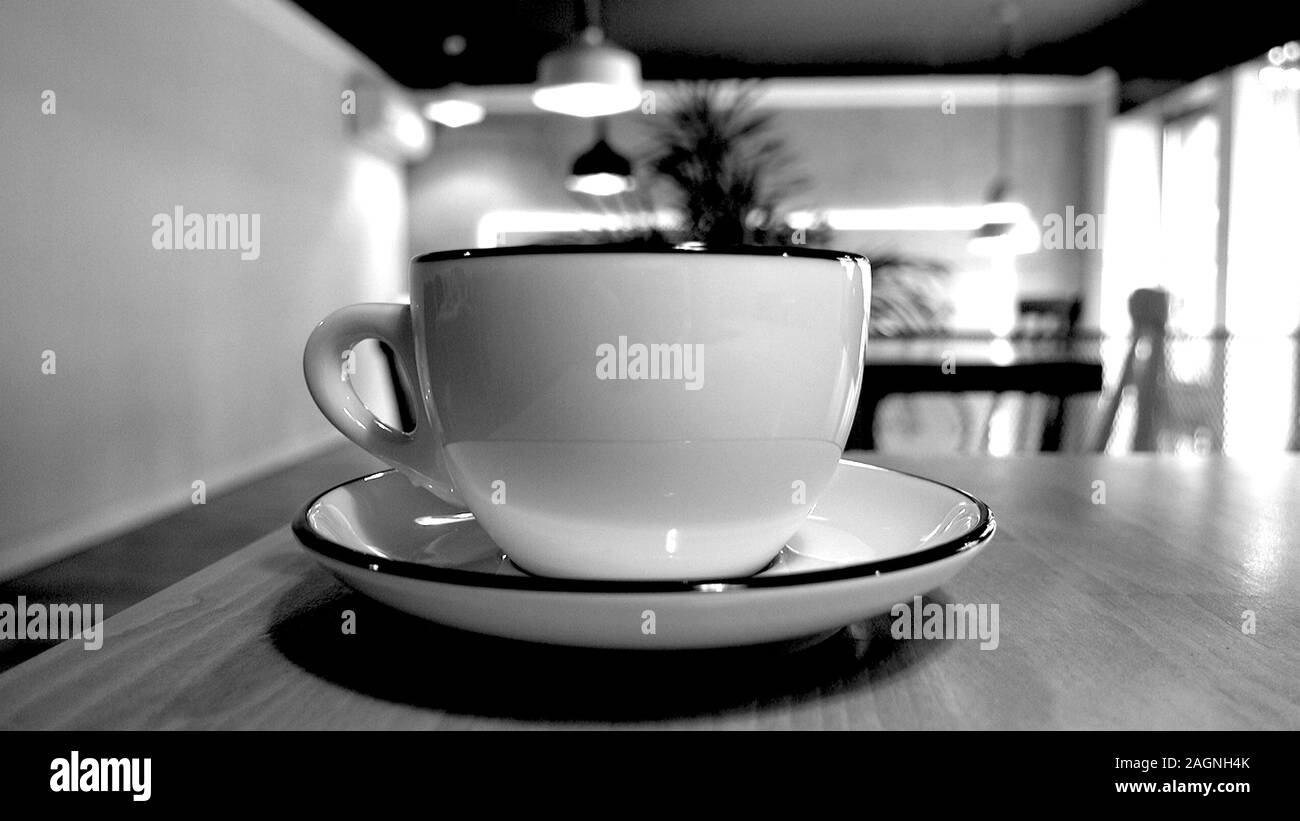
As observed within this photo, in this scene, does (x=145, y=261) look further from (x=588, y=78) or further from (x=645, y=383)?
(x=645, y=383)

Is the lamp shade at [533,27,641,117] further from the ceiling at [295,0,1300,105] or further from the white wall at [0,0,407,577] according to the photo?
the ceiling at [295,0,1300,105]

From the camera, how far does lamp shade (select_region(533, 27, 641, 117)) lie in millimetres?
2752

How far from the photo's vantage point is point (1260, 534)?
412 millimetres

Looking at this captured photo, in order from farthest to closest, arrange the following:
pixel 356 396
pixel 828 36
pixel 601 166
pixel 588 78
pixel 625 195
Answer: pixel 828 36 → pixel 601 166 → pixel 588 78 → pixel 625 195 → pixel 356 396

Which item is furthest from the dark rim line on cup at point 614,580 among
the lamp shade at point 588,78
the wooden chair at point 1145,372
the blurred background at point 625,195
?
the lamp shade at point 588,78

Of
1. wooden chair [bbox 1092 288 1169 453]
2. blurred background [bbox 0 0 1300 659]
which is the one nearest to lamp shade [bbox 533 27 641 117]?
blurred background [bbox 0 0 1300 659]

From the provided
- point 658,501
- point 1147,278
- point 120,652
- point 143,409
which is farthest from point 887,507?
point 1147,278

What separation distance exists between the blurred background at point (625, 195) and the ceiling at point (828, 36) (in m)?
0.03

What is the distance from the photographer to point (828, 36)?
5559mm

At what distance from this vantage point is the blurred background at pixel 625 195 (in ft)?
7.82

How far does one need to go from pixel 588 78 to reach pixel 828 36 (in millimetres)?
3312

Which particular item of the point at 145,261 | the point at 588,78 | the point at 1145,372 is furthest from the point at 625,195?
the point at 145,261
